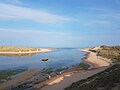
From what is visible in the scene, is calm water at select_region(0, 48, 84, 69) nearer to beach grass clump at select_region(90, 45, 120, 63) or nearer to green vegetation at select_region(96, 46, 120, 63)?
beach grass clump at select_region(90, 45, 120, 63)

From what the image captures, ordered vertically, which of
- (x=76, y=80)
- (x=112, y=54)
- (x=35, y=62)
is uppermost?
(x=112, y=54)

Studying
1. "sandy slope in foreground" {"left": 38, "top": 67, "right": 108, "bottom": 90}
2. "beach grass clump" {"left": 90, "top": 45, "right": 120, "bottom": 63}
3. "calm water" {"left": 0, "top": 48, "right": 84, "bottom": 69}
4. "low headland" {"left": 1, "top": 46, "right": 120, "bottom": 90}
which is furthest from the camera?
"beach grass clump" {"left": 90, "top": 45, "right": 120, "bottom": 63}

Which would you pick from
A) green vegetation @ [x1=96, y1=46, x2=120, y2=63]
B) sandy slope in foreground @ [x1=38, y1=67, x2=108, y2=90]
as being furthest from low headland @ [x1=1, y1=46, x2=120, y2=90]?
green vegetation @ [x1=96, y1=46, x2=120, y2=63]

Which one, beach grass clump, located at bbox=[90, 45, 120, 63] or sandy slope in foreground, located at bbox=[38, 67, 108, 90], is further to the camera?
beach grass clump, located at bbox=[90, 45, 120, 63]

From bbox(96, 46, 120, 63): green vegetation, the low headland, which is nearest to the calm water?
bbox(96, 46, 120, 63): green vegetation

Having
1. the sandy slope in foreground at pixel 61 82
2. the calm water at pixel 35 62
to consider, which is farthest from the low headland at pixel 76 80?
the calm water at pixel 35 62

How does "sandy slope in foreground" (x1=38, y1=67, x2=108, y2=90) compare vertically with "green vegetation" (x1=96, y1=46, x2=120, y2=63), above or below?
below

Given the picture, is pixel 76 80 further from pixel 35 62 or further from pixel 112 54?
pixel 112 54

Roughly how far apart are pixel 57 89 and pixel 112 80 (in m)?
8.36

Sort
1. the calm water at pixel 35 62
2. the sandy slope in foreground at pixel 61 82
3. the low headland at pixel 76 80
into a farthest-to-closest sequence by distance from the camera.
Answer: the calm water at pixel 35 62 < the sandy slope in foreground at pixel 61 82 < the low headland at pixel 76 80

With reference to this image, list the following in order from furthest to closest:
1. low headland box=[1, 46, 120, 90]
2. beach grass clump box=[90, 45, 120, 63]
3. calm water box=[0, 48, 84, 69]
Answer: beach grass clump box=[90, 45, 120, 63], calm water box=[0, 48, 84, 69], low headland box=[1, 46, 120, 90]

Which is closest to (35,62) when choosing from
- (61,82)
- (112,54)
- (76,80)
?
(112,54)

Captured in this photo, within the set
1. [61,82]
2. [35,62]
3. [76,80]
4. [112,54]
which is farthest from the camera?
[112,54]

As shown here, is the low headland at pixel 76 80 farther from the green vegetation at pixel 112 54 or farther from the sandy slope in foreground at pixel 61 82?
the green vegetation at pixel 112 54
